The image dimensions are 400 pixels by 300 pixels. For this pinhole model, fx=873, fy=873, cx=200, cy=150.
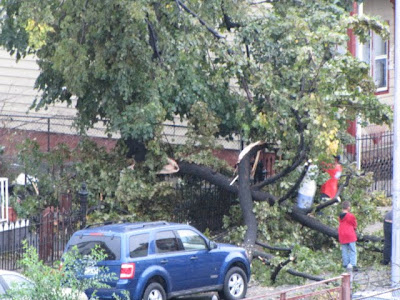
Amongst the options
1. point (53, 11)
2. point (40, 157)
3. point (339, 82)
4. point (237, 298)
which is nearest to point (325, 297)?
point (237, 298)

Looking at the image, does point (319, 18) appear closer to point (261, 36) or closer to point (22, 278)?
point (261, 36)

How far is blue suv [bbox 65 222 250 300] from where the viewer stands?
41.4 feet

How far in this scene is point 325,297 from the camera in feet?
35.3

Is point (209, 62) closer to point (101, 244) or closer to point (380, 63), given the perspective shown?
point (101, 244)

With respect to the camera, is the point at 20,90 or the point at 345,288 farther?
the point at 20,90

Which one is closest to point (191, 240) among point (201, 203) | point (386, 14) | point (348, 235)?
point (348, 235)

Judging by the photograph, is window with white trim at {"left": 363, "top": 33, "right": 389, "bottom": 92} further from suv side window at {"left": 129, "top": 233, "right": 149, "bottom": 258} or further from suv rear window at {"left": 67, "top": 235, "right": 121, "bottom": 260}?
suv rear window at {"left": 67, "top": 235, "right": 121, "bottom": 260}

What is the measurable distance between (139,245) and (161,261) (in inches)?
17.0

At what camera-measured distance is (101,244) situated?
12.8 meters

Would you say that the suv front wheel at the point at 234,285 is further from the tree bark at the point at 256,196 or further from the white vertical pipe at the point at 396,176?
the tree bark at the point at 256,196

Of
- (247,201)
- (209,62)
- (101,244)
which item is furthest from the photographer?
(209,62)

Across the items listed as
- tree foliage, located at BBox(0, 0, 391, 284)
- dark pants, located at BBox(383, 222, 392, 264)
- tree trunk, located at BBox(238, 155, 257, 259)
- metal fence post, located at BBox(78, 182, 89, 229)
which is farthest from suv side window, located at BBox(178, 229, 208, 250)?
dark pants, located at BBox(383, 222, 392, 264)

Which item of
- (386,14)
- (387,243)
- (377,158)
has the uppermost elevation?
(386,14)

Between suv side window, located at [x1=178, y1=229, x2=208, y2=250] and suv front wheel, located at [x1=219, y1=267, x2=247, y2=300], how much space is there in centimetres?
72
